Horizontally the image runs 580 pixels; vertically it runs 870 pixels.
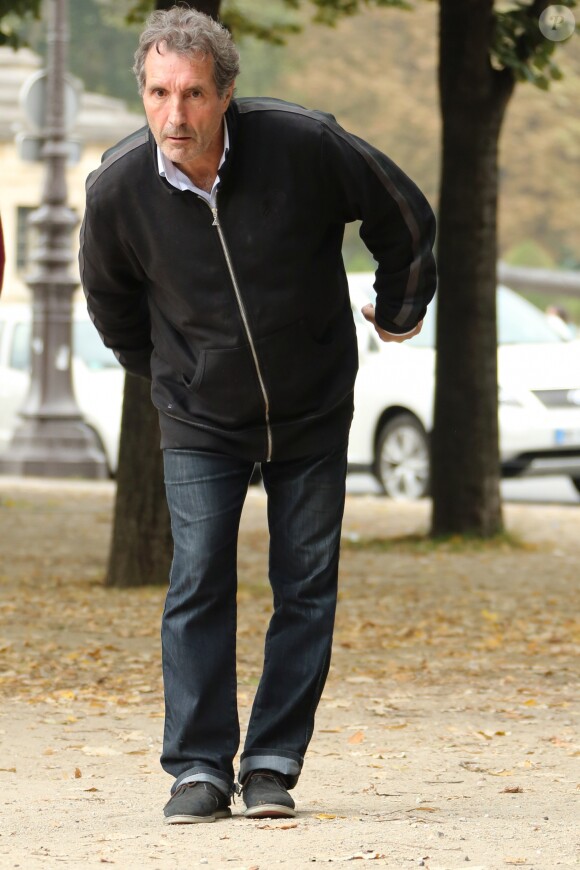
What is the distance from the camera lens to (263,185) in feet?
14.2

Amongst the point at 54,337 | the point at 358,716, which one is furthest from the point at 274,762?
the point at 54,337

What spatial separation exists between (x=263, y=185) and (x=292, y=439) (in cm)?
63

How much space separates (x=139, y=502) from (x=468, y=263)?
303 cm

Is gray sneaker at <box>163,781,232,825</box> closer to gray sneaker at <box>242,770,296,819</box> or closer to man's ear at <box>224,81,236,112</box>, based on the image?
gray sneaker at <box>242,770,296,819</box>

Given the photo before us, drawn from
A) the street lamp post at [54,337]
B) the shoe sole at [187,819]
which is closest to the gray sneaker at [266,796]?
the shoe sole at [187,819]

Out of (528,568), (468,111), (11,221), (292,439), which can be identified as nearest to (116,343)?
(292,439)

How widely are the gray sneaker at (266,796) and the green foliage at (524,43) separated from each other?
24.9ft

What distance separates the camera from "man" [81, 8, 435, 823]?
4293 millimetres

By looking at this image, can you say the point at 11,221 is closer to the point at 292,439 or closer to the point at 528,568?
the point at 528,568

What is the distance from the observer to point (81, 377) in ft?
→ 62.3

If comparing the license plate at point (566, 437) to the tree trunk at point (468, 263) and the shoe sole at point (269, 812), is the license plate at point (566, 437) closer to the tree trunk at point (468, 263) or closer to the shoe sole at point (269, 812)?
the tree trunk at point (468, 263)

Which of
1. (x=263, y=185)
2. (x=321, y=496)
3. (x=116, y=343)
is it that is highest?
(x=263, y=185)

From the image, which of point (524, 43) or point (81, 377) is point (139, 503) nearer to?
point (524, 43)
